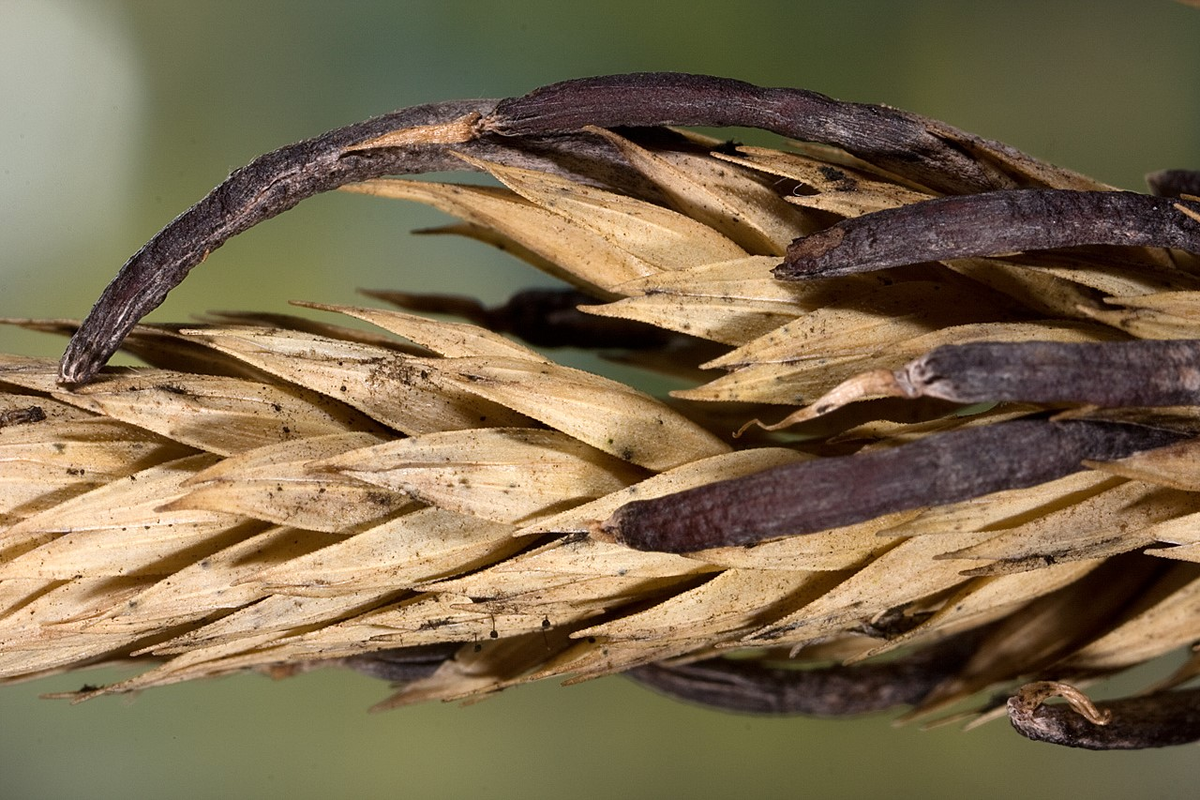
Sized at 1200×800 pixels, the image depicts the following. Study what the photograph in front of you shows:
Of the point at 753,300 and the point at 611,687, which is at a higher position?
the point at 753,300

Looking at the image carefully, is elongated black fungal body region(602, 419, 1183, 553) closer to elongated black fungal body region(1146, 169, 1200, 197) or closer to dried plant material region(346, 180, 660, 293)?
dried plant material region(346, 180, 660, 293)

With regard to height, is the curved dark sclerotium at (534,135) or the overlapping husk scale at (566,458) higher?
the curved dark sclerotium at (534,135)

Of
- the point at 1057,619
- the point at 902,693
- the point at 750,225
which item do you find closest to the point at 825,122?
the point at 750,225

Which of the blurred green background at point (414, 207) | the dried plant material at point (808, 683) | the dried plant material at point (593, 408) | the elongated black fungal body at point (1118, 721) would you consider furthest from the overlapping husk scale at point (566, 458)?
the blurred green background at point (414, 207)

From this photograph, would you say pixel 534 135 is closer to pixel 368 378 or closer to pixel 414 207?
pixel 368 378

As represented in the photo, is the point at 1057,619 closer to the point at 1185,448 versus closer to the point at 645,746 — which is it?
the point at 1185,448

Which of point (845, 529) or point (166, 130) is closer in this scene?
point (845, 529)

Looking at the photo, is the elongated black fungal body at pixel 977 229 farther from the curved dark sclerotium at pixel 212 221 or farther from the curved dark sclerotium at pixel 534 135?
the curved dark sclerotium at pixel 212 221
